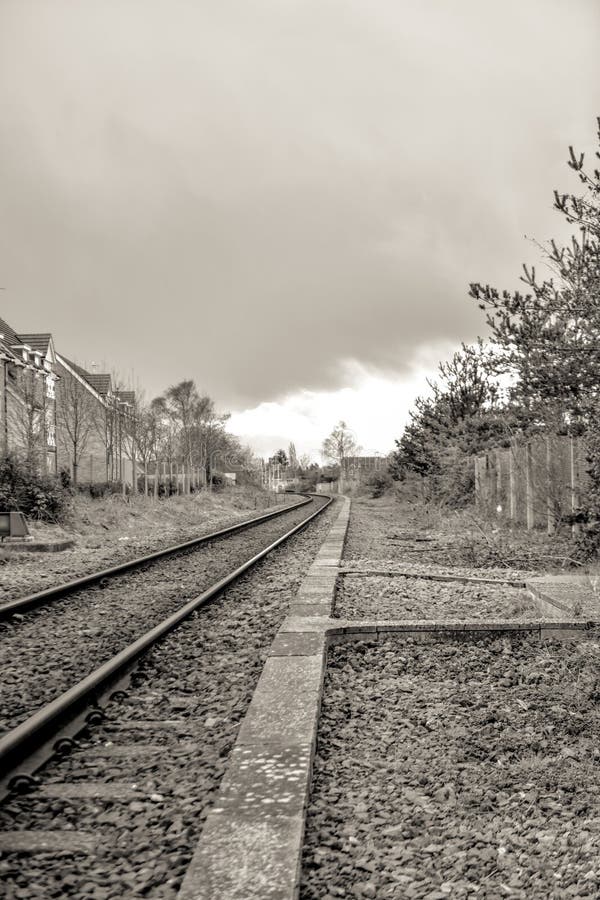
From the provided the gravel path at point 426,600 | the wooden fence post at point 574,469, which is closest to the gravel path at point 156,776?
the gravel path at point 426,600

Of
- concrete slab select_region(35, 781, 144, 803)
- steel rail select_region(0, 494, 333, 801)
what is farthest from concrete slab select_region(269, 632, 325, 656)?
concrete slab select_region(35, 781, 144, 803)

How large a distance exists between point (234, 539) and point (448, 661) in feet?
41.8

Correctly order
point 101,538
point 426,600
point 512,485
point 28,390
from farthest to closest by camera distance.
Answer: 1. point 28,390
2. point 101,538
3. point 512,485
4. point 426,600

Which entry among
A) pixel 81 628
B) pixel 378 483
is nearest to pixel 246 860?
pixel 81 628

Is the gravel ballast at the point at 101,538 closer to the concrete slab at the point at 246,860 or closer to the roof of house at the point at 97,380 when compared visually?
the concrete slab at the point at 246,860

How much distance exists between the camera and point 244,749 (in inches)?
142

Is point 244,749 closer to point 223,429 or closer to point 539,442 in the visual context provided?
point 539,442

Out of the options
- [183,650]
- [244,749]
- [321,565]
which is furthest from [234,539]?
[244,749]

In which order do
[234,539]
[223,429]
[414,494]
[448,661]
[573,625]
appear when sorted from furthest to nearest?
[223,429], [414,494], [234,539], [573,625], [448,661]

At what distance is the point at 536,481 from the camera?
14.4 meters

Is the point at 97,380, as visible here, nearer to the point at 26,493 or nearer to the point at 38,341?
the point at 38,341

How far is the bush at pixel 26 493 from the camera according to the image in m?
18.1

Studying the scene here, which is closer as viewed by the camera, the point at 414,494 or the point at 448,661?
the point at 448,661

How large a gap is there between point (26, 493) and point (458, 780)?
16863 mm
